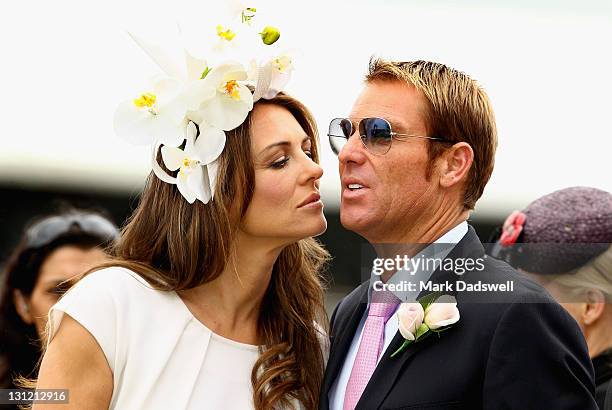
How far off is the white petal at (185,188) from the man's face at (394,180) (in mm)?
625

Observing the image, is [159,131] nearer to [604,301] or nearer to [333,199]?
[604,301]

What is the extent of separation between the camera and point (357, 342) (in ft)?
12.6

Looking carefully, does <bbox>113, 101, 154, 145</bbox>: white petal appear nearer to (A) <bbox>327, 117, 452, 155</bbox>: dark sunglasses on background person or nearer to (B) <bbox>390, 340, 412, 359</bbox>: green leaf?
(A) <bbox>327, 117, 452, 155</bbox>: dark sunglasses on background person

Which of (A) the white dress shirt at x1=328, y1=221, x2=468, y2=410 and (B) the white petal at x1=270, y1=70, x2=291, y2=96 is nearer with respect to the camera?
(A) the white dress shirt at x1=328, y1=221, x2=468, y2=410

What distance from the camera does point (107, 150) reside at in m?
11.9

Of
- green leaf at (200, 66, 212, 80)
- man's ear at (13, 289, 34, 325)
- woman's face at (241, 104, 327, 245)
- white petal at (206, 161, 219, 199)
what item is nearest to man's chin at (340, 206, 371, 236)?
woman's face at (241, 104, 327, 245)

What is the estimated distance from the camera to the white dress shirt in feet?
12.0

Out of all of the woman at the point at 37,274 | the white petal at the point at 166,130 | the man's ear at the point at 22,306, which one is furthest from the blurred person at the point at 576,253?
the man's ear at the point at 22,306

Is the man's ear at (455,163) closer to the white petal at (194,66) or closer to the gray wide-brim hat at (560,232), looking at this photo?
the gray wide-brim hat at (560,232)

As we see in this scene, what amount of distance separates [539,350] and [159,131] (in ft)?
5.23

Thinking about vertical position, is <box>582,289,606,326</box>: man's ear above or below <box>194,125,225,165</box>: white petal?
below

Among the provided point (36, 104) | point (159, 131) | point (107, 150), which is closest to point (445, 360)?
point (159, 131)

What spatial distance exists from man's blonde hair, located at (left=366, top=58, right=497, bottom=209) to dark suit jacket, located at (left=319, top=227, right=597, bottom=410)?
44cm

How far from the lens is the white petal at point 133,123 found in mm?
3713
